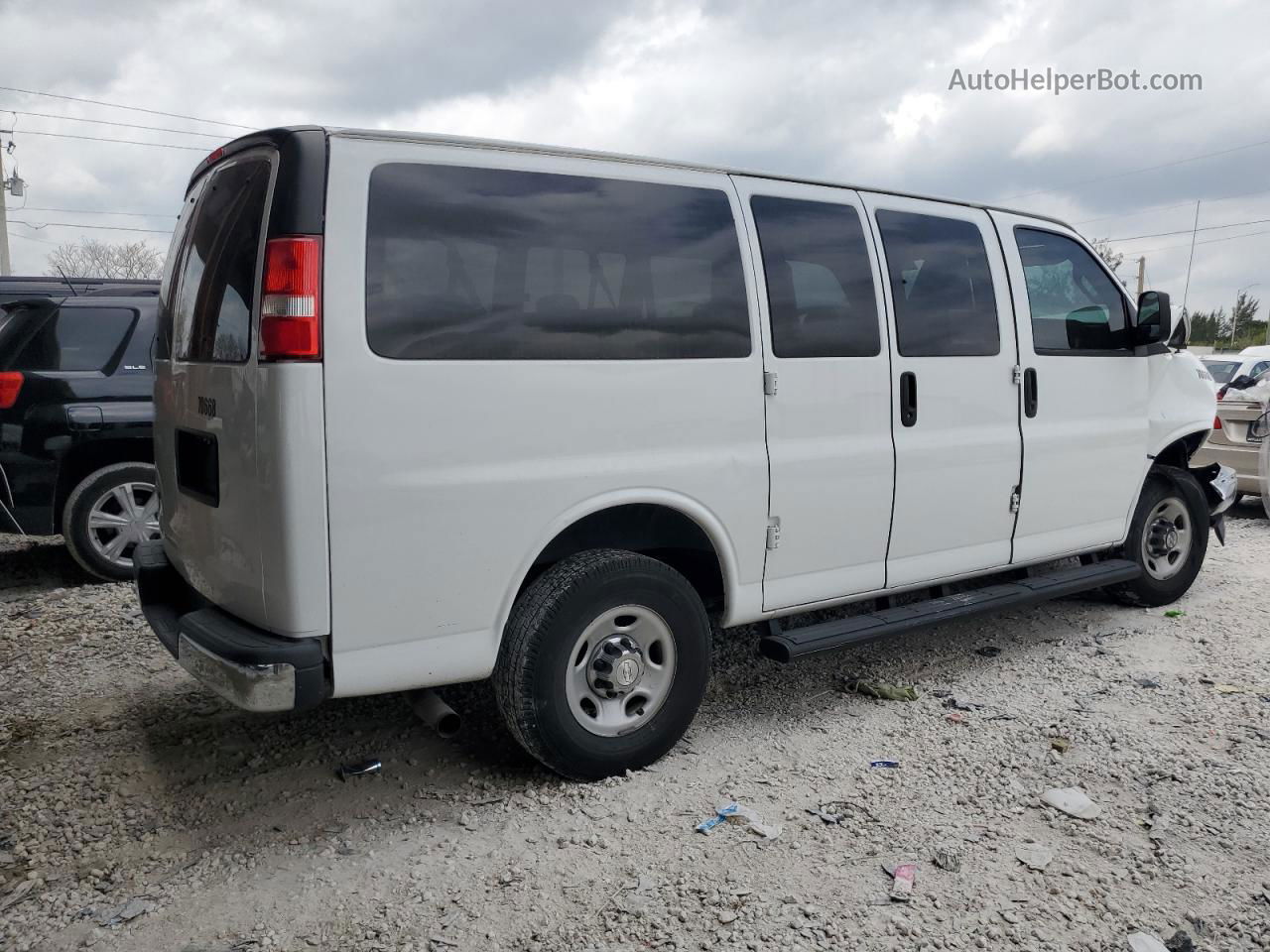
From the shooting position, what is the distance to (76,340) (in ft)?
21.1

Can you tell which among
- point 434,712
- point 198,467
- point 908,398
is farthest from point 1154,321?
point 198,467

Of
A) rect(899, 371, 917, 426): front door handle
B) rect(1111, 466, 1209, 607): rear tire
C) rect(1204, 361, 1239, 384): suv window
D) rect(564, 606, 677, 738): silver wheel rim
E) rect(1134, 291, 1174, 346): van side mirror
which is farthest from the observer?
rect(1204, 361, 1239, 384): suv window

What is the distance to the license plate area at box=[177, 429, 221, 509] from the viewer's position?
10.4 ft

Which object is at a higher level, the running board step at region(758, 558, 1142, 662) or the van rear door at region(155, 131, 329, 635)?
the van rear door at region(155, 131, 329, 635)

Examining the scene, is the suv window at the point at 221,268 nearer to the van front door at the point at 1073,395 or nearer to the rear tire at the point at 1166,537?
the van front door at the point at 1073,395

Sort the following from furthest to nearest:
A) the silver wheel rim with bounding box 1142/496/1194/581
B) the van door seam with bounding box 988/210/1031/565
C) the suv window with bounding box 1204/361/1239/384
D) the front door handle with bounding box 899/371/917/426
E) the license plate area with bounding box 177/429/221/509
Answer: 1. the suv window with bounding box 1204/361/1239/384
2. the silver wheel rim with bounding box 1142/496/1194/581
3. the van door seam with bounding box 988/210/1031/565
4. the front door handle with bounding box 899/371/917/426
5. the license plate area with bounding box 177/429/221/509

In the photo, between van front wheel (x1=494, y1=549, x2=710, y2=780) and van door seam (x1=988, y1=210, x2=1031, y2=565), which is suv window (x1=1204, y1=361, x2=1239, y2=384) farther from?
van front wheel (x1=494, y1=549, x2=710, y2=780)

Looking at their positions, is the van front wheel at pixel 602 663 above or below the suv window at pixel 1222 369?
below

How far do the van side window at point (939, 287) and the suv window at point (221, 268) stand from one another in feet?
8.64

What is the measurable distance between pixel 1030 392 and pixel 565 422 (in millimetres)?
2668

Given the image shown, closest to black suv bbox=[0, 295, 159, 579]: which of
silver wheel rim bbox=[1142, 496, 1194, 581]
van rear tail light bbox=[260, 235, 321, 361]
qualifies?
van rear tail light bbox=[260, 235, 321, 361]

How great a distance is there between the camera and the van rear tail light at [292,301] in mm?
2850

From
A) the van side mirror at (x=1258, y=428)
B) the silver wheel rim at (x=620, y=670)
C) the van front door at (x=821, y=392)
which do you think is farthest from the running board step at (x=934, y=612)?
the van side mirror at (x=1258, y=428)

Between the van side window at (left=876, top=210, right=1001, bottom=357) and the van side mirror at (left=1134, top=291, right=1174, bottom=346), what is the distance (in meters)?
1.22
